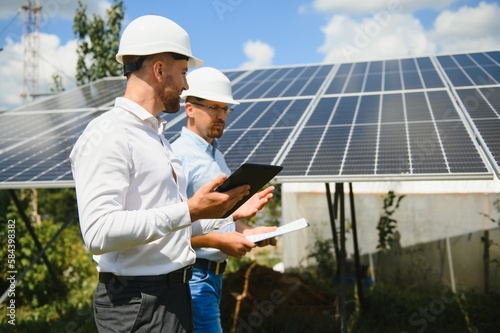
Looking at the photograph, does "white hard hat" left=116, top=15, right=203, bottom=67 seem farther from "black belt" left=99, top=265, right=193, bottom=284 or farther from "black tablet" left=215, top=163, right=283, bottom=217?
"black belt" left=99, top=265, right=193, bottom=284

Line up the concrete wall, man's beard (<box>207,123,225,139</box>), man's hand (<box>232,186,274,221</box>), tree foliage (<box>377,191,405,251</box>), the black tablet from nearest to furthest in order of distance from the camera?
the black tablet
man's hand (<box>232,186,274,221</box>)
man's beard (<box>207,123,225,139</box>)
the concrete wall
tree foliage (<box>377,191,405,251</box>)

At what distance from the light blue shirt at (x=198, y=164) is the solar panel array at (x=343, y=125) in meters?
1.21

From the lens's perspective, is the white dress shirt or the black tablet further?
the black tablet

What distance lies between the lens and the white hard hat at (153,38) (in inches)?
97.0

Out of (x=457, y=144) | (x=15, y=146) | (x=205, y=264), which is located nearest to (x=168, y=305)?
(x=205, y=264)

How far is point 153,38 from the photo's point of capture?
2.48 meters

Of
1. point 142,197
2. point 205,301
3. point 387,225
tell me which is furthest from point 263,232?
point 387,225

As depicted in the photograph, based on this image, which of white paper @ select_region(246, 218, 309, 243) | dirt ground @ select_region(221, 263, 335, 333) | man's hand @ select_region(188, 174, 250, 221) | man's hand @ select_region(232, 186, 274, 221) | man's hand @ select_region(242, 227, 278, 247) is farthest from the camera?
dirt ground @ select_region(221, 263, 335, 333)

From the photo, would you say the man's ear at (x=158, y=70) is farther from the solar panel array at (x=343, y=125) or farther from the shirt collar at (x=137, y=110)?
the solar panel array at (x=343, y=125)

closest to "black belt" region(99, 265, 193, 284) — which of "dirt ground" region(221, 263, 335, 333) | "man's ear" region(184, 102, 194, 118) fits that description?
"man's ear" region(184, 102, 194, 118)

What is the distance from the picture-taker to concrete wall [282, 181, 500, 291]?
347 inches

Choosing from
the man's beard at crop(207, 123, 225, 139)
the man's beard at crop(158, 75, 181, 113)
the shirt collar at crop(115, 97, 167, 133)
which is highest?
the man's beard at crop(158, 75, 181, 113)

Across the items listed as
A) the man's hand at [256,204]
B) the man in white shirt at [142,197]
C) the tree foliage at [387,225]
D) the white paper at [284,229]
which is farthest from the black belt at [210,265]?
the tree foliage at [387,225]

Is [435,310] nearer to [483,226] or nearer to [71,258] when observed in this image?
[483,226]
